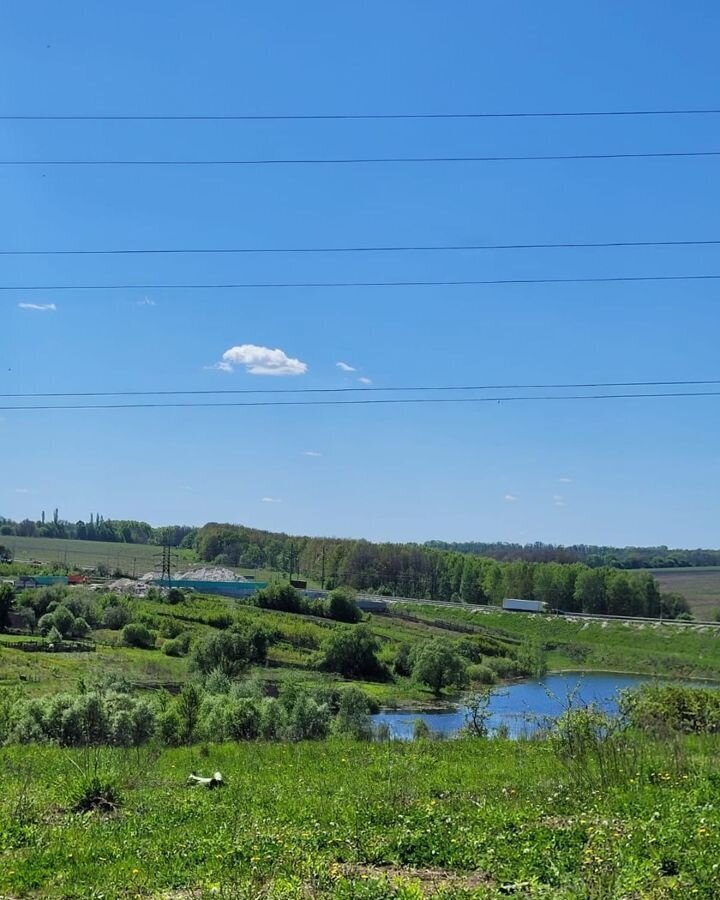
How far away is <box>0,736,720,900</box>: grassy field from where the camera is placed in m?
5.69

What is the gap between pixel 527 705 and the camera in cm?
1667

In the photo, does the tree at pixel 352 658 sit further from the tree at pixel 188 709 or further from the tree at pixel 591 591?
the tree at pixel 591 591

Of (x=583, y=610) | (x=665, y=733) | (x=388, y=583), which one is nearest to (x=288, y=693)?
(x=665, y=733)

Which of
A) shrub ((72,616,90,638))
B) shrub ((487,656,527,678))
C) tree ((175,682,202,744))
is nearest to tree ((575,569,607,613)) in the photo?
shrub ((487,656,527,678))

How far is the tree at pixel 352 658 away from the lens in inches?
3132

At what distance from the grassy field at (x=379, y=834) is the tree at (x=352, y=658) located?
6999 cm

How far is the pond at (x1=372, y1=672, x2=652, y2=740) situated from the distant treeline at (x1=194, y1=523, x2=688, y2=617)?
2001 inches

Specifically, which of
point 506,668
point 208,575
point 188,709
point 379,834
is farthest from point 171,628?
point 379,834

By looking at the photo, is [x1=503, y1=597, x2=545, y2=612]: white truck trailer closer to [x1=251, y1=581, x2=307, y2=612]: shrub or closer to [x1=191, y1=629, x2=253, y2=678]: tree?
[x1=251, y1=581, x2=307, y2=612]: shrub

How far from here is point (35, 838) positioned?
7277mm

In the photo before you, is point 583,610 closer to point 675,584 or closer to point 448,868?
point 675,584

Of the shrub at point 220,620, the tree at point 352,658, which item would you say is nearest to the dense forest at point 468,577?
the shrub at point 220,620

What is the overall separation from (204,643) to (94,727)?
5599 cm

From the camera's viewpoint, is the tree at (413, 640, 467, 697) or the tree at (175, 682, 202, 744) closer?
the tree at (175, 682, 202, 744)
